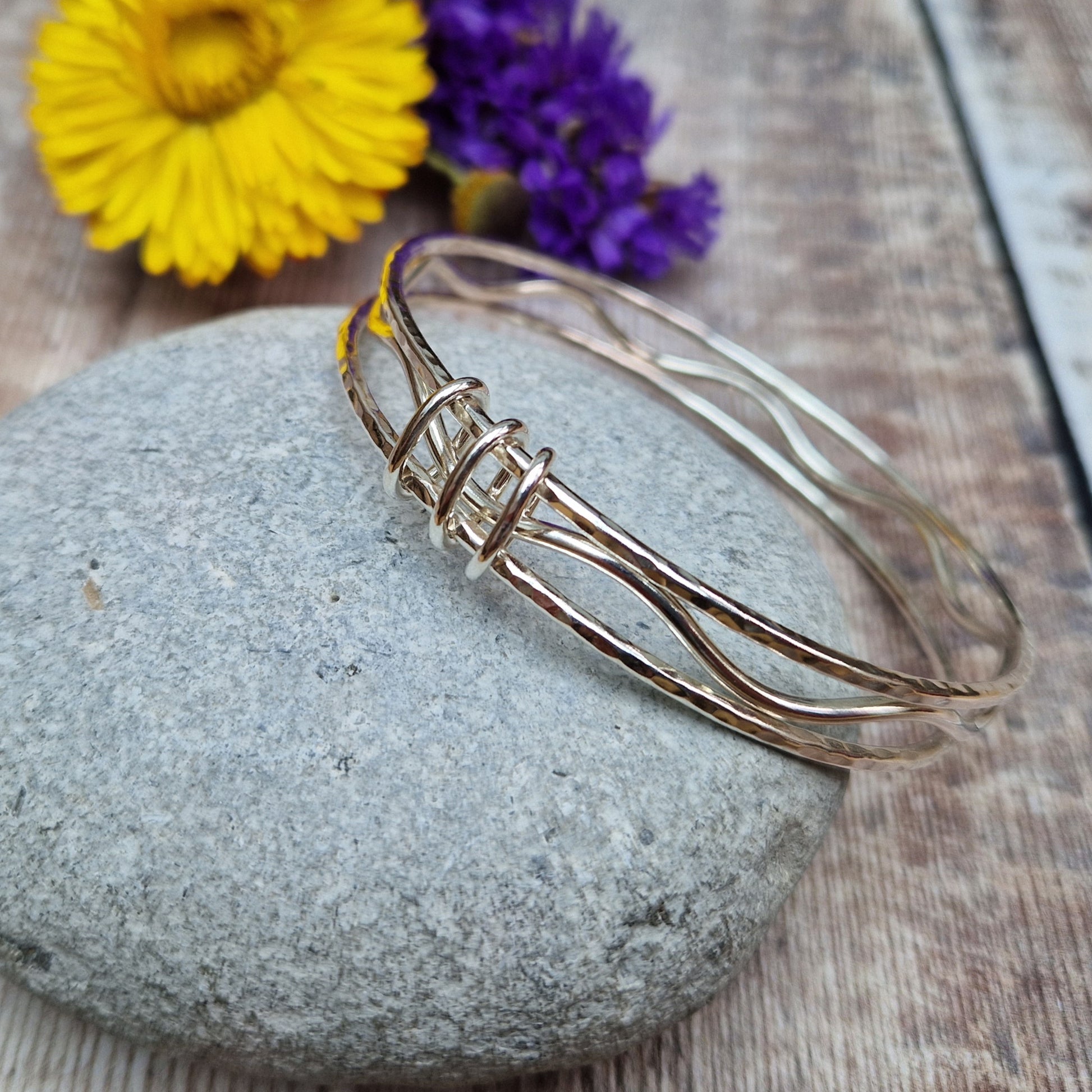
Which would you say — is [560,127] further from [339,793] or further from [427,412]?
[339,793]

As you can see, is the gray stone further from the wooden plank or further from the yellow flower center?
the wooden plank

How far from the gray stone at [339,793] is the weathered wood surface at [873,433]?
10cm

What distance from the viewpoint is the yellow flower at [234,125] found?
78 centimetres

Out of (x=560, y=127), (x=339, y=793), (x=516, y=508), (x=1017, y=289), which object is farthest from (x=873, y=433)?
(x=339, y=793)

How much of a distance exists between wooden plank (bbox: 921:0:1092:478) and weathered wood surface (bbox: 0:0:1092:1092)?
0.03m

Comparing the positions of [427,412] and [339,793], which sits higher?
[427,412]

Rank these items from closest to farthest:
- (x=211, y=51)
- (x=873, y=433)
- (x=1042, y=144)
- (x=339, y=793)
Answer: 1. (x=339, y=793)
2. (x=211, y=51)
3. (x=873, y=433)
4. (x=1042, y=144)

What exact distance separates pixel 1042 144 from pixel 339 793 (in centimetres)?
108

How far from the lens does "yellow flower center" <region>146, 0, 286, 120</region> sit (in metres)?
0.77

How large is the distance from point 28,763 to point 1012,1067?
0.56 metres

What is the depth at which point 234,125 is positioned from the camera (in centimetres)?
81

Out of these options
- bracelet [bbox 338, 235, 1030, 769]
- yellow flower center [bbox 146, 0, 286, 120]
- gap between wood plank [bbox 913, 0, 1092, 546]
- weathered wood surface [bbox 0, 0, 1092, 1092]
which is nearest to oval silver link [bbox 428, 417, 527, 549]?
bracelet [bbox 338, 235, 1030, 769]

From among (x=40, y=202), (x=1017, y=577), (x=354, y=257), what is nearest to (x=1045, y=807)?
(x=1017, y=577)

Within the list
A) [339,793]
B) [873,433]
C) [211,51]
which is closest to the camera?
[339,793]
